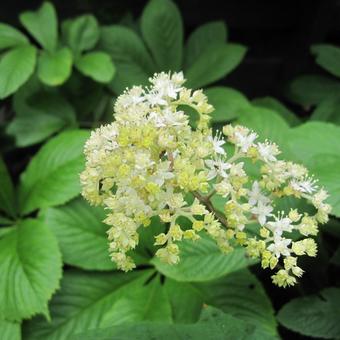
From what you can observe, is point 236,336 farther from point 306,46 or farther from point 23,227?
point 306,46

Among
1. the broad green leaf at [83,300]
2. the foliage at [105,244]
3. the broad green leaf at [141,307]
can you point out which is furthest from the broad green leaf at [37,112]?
the broad green leaf at [141,307]

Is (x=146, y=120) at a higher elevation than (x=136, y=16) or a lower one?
higher

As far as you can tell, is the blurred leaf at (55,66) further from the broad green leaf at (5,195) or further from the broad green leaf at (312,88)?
the broad green leaf at (312,88)

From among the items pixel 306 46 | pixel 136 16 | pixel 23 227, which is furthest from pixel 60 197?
pixel 306 46

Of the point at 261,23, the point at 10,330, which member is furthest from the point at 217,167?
the point at 261,23

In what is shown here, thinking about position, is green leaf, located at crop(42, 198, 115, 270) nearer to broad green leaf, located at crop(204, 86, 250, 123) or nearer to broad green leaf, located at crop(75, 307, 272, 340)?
broad green leaf, located at crop(75, 307, 272, 340)
